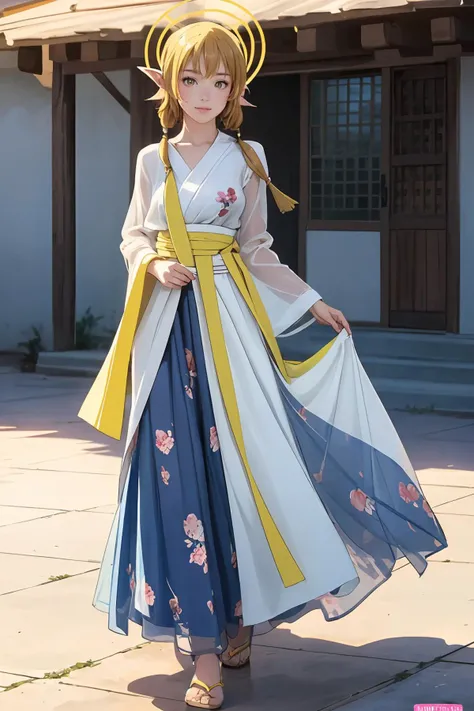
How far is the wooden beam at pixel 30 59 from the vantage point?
41.3ft

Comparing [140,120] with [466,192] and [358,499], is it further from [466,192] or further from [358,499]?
[358,499]

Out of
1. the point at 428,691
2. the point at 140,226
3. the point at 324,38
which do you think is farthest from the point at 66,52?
the point at 428,691

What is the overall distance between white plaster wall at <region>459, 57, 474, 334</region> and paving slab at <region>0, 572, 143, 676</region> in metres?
6.89

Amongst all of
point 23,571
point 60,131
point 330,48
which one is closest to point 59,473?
point 23,571

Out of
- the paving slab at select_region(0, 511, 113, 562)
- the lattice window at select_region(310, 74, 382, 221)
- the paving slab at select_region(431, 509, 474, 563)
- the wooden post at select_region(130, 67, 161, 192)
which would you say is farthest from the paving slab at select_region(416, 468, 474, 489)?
the wooden post at select_region(130, 67, 161, 192)

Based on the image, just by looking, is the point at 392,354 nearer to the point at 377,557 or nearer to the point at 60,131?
the point at 60,131

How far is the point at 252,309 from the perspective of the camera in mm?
4047

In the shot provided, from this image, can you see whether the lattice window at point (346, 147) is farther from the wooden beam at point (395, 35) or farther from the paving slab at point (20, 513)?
the paving slab at point (20, 513)

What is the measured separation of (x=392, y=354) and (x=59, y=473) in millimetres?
4300

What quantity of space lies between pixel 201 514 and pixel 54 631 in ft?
3.17

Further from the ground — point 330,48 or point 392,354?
point 330,48

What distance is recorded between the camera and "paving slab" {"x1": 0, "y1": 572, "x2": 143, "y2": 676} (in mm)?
4223

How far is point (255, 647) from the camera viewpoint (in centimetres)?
439

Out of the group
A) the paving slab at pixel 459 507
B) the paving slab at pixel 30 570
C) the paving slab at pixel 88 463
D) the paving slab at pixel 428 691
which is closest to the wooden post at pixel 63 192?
the paving slab at pixel 88 463
